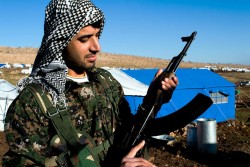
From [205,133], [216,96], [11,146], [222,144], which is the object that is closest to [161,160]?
[205,133]

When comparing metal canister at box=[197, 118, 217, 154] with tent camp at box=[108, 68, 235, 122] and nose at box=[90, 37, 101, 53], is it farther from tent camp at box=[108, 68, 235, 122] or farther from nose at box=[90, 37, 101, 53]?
nose at box=[90, 37, 101, 53]

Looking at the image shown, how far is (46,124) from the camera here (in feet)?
6.97

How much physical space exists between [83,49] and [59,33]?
216mm

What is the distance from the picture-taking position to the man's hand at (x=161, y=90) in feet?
7.88

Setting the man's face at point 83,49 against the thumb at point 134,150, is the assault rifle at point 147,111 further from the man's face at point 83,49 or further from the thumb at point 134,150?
the man's face at point 83,49

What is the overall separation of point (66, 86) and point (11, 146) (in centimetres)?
64

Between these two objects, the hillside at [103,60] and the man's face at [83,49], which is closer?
the man's face at [83,49]

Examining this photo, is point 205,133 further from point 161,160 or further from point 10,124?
point 10,124

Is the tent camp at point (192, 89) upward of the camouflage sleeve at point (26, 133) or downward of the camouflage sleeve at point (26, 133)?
downward

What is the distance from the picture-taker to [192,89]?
1662cm

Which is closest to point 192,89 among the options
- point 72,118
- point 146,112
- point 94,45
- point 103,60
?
point 146,112

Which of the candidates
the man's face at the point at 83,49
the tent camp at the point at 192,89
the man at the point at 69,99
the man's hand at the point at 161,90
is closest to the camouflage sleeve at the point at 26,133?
the man at the point at 69,99

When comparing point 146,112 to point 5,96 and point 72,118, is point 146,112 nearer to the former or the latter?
point 72,118

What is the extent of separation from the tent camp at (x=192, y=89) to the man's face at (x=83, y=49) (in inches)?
459
